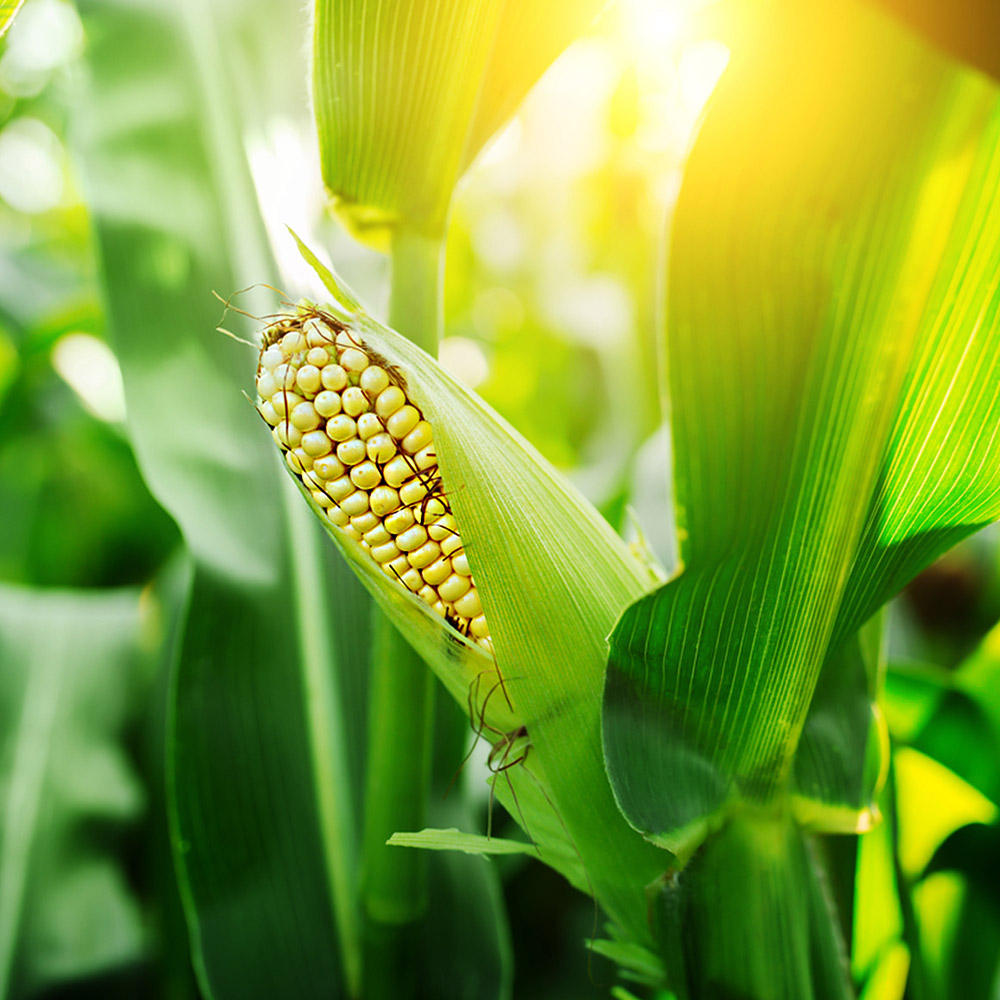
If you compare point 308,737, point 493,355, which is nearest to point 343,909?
point 308,737

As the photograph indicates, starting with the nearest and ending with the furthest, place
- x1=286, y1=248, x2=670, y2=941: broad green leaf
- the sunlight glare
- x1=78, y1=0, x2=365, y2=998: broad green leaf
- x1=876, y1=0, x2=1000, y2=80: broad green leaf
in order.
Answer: x1=876, y1=0, x2=1000, y2=80: broad green leaf
x1=286, y1=248, x2=670, y2=941: broad green leaf
x1=78, y1=0, x2=365, y2=998: broad green leaf
the sunlight glare

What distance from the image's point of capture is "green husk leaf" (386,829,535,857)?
12.8 inches

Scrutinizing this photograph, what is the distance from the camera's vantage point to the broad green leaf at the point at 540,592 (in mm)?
299

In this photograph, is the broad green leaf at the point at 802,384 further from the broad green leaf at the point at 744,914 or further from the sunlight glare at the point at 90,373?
the sunlight glare at the point at 90,373

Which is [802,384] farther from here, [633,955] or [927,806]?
[927,806]

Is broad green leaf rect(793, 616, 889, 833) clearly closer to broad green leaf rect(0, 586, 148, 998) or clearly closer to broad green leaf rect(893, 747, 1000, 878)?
broad green leaf rect(893, 747, 1000, 878)

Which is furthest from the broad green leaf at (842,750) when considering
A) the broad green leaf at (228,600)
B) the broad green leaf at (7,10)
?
the broad green leaf at (7,10)

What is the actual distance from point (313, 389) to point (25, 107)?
Result: 966 millimetres

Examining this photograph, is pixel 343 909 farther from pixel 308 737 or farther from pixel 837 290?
pixel 837 290

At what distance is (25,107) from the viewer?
3.15 ft

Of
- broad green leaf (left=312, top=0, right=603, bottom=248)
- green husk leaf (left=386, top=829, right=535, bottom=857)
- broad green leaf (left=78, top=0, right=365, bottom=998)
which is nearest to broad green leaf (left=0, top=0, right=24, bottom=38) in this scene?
broad green leaf (left=312, top=0, right=603, bottom=248)

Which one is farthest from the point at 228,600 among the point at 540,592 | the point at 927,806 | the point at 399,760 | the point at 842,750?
the point at 927,806

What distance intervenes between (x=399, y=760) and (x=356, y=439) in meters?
0.20

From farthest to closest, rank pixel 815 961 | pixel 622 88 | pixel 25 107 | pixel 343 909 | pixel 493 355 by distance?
pixel 493 355
pixel 622 88
pixel 25 107
pixel 343 909
pixel 815 961
